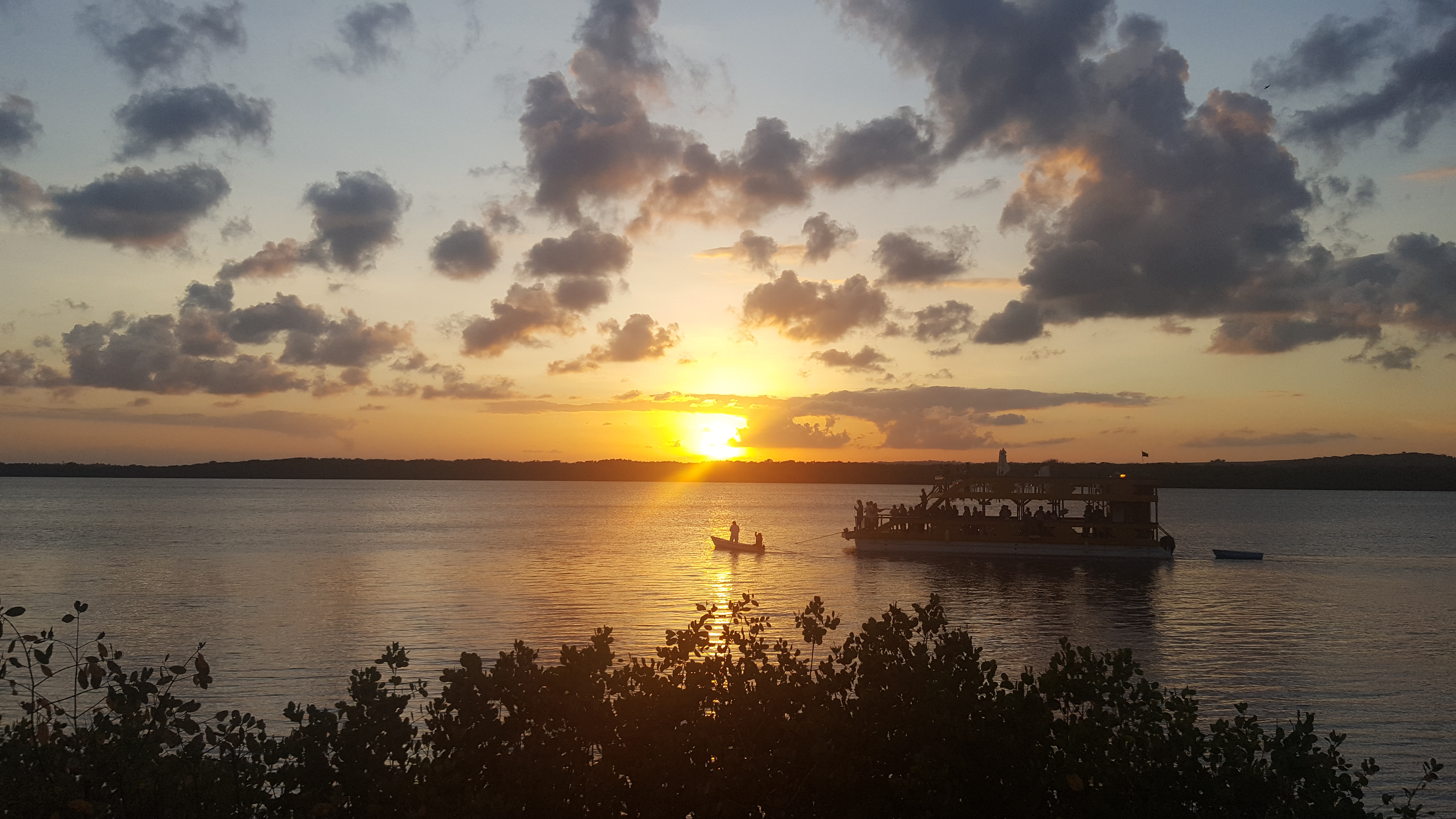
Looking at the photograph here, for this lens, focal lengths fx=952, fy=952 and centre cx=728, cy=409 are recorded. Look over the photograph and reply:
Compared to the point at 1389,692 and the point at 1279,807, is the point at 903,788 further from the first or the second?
the point at 1389,692

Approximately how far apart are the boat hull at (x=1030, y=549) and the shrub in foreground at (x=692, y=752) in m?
56.9

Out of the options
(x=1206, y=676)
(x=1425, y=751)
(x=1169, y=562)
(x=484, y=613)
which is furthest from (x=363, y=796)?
(x=1169, y=562)

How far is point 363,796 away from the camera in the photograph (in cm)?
733

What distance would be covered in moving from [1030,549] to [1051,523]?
235cm

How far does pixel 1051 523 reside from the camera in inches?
2532

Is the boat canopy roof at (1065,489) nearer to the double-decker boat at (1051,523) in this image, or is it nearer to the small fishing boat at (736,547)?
the double-decker boat at (1051,523)

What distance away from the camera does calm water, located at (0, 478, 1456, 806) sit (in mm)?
27859

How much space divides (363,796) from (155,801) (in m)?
1.74

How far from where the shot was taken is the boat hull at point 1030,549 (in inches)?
2462

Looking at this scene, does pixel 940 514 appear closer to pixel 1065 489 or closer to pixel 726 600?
pixel 1065 489

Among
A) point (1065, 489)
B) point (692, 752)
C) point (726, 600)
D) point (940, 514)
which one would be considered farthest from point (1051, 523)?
point (692, 752)

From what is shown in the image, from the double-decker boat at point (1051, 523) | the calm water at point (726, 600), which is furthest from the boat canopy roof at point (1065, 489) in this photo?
the calm water at point (726, 600)

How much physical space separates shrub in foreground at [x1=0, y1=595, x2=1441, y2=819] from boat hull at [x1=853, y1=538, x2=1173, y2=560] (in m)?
56.9

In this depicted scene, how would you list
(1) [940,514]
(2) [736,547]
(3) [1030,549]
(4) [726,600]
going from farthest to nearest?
1. (2) [736,547]
2. (1) [940,514]
3. (3) [1030,549]
4. (4) [726,600]
